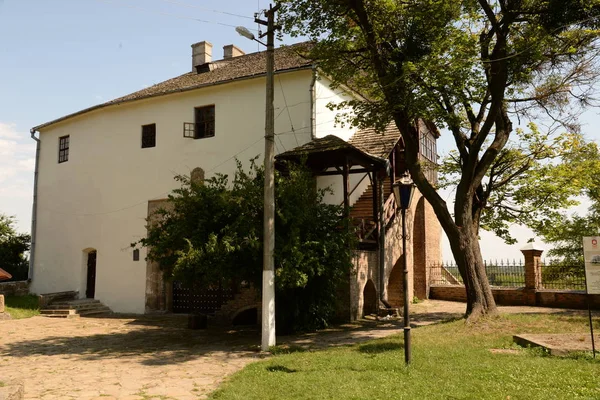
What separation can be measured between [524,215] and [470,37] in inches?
236

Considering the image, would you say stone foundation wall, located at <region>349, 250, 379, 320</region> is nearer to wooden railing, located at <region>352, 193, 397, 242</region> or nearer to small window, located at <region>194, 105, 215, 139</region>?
wooden railing, located at <region>352, 193, 397, 242</region>

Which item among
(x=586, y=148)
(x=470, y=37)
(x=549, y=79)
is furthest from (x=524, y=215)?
(x=470, y=37)

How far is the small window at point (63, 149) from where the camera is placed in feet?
72.9

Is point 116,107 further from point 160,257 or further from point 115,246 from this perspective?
point 160,257

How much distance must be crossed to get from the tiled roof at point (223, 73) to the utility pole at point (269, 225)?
4.49 meters

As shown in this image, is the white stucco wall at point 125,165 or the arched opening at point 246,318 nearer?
the arched opening at point 246,318

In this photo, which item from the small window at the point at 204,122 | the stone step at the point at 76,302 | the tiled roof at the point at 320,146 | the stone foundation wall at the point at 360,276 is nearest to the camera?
the tiled roof at the point at 320,146

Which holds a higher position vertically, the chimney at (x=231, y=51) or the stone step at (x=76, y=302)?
the chimney at (x=231, y=51)

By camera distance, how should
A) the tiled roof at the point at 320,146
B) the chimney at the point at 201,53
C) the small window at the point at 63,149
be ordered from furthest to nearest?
the chimney at the point at 201,53, the small window at the point at 63,149, the tiled roof at the point at 320,146

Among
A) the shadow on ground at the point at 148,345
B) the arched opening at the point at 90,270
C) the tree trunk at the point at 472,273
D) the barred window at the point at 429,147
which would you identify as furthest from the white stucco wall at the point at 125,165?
the barred window at the point at 429,147

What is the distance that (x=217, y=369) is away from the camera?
29.8 ft

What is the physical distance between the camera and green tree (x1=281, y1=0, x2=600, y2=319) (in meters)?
11.7

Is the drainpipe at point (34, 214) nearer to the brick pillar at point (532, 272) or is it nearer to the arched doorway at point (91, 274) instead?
the arched doorway at point (91, 274)

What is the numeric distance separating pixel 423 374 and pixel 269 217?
4742 millimetres
